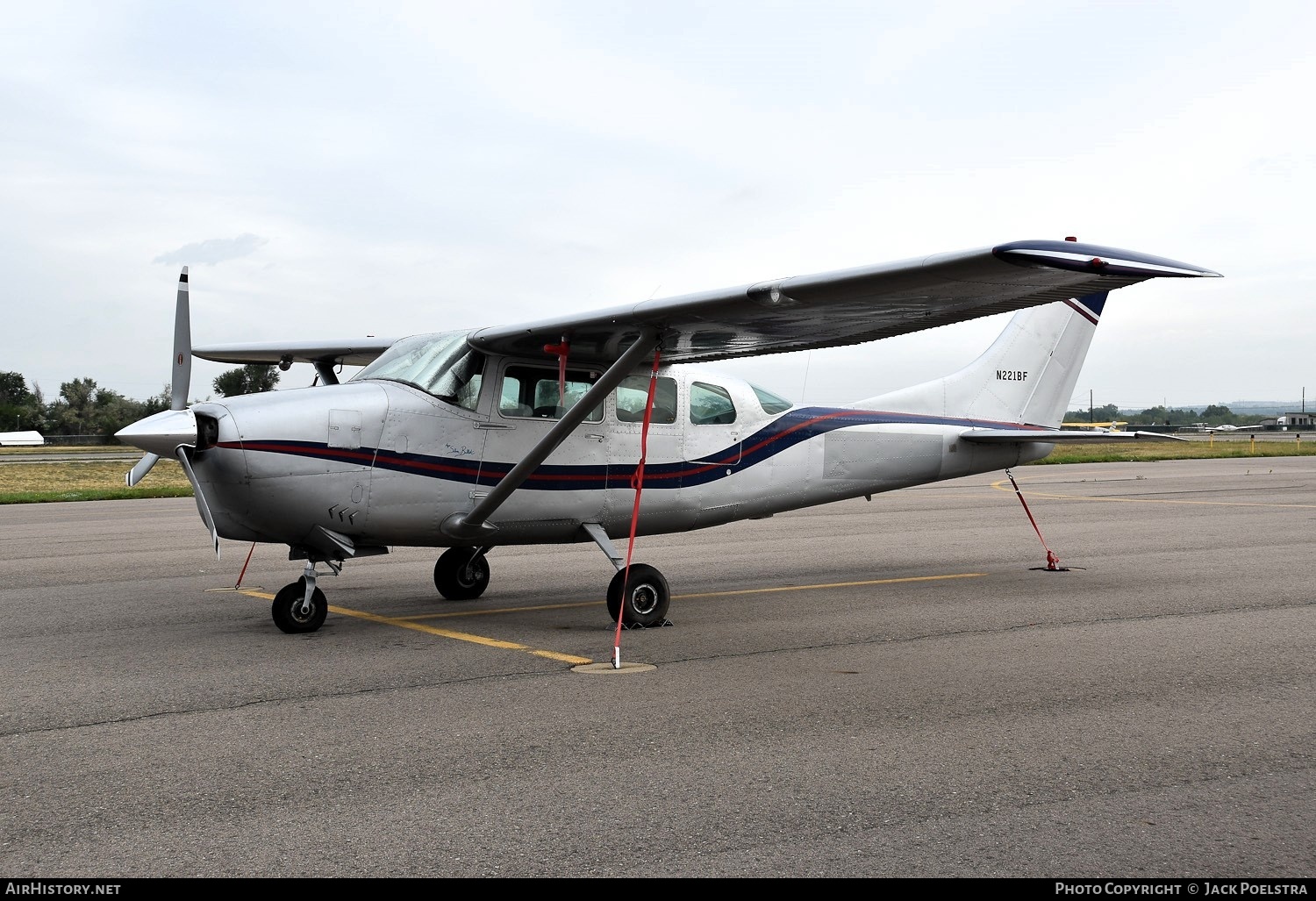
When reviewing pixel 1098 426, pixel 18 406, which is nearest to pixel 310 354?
pixel 1098 426

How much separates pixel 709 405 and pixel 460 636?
322cm

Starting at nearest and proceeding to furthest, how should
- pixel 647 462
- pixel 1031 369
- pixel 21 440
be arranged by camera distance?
pixel 647 462 < pixel 1031 369 < pixel 21 440

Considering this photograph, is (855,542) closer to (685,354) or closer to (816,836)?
(685,354)

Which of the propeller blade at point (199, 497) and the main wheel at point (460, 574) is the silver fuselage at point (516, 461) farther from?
the main wheel at point (460, 574)

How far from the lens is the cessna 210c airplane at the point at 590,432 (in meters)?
7.37

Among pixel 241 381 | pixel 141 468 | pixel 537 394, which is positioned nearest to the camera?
pixel 141 468

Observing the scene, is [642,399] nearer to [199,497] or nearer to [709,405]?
[709,405]

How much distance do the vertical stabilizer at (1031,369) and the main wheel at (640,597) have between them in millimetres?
4564

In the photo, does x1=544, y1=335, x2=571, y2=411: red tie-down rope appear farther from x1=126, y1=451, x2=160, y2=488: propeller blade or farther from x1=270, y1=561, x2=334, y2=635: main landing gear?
x1=126, y1=451, x2=160, y2=488: propeller blade

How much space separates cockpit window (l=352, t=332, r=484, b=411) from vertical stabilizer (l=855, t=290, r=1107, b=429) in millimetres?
5351

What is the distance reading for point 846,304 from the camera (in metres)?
7.74

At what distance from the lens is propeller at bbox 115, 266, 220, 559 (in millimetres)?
7352
